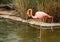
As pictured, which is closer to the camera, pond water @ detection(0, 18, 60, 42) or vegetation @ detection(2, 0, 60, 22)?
pond water @ detection(0, 18, 60, 42)

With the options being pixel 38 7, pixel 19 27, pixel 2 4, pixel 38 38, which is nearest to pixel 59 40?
pixel 38 38

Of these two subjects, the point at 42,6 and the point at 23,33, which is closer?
the point at 23,33

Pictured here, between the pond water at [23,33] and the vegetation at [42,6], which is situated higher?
the vegetation at [42,6]

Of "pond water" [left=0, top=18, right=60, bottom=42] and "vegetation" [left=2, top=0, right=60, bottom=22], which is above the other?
"vegetation" [left=2, top=0, right=60, bottom=22]

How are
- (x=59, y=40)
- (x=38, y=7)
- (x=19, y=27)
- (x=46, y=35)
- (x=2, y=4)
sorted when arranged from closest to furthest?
(x=59, y=40) < (x=46, y=35) < (x=19, y=27) < (x=38, y=7) < (x=2, y=4)

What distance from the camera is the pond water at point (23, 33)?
815 centimetres

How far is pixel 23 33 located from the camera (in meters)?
9.07

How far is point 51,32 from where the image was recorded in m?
9.09

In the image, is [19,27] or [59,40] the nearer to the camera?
[59,40]

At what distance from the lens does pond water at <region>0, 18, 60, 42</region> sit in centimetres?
815

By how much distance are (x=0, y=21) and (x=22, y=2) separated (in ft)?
4.49

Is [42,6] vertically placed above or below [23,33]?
above

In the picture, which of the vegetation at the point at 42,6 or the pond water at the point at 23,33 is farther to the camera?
the vegetation at the point at 42,6

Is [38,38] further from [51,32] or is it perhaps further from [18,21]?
[18,21]
